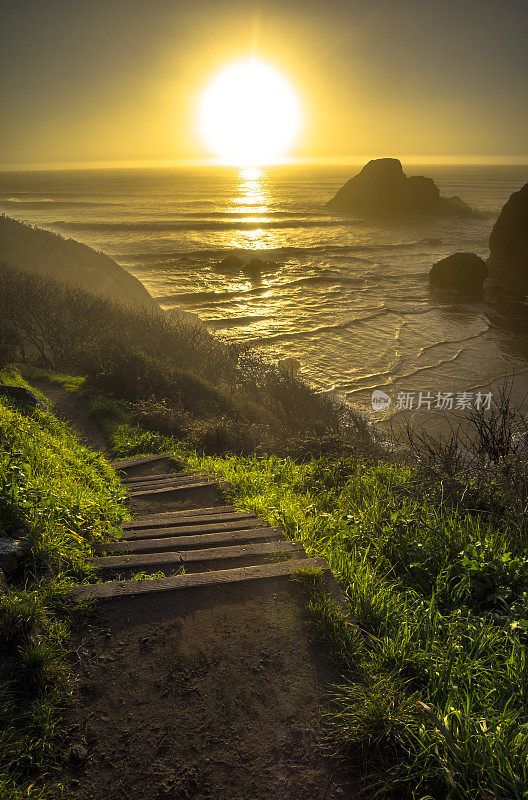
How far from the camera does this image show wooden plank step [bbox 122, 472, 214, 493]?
600cm

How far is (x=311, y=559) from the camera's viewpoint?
361 centimetres

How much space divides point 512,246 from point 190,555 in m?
33.0

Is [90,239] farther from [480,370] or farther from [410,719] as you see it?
[410,719]

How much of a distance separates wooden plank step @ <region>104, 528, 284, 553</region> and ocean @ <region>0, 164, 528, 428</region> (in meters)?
8.57

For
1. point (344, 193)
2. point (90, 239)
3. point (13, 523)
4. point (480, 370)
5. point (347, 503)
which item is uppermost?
point (344, 193)

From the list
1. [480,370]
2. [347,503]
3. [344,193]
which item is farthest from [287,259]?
[344,193]

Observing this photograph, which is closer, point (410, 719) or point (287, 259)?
point (410, 719)

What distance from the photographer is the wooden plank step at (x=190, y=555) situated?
358cm

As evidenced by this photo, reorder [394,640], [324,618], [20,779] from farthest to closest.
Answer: [324,618] < [394,640] < [20,779]

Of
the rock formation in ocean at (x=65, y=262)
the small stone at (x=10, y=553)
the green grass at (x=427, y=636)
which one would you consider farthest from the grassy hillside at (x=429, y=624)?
the rock formation in ocean at (x=65, y=262)

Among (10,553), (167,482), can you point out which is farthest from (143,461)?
(10,553)

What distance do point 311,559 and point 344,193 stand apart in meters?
81.0

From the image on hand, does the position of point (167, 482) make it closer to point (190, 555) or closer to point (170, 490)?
point (170, 490)

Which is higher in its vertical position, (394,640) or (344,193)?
(344,193)
